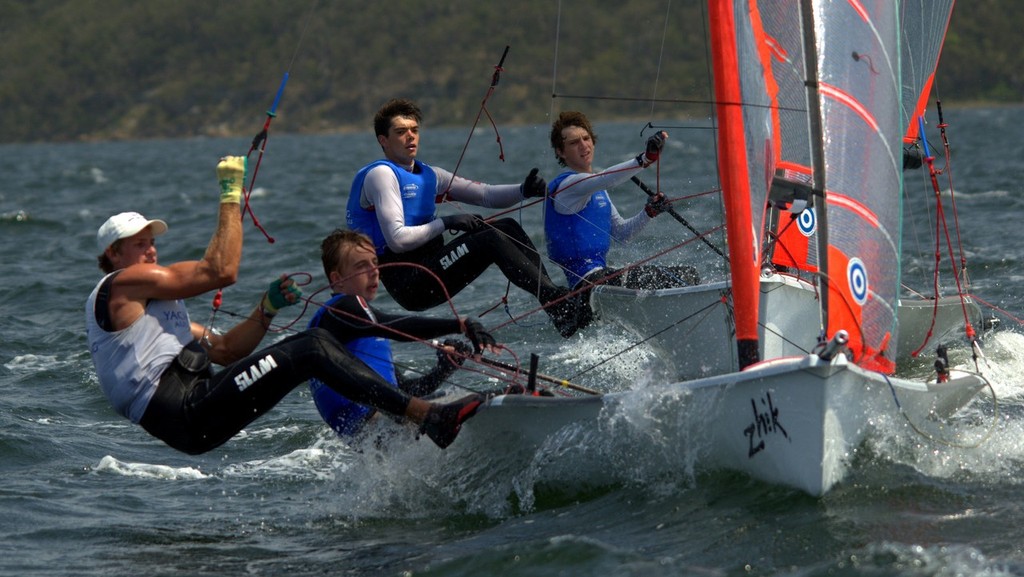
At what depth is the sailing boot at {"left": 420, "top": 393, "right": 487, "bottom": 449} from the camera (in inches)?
177

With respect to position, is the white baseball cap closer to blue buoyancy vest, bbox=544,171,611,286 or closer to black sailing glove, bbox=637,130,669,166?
black sailing glove, bbox=637,130,669,166

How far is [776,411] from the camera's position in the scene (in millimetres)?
4156

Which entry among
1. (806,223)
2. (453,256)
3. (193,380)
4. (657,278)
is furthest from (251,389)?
(806,223)

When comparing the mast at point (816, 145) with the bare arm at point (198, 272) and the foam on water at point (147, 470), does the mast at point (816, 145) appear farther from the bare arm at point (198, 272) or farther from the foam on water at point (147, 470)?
the foam on water at point (147, 470)

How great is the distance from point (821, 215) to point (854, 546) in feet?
3.53

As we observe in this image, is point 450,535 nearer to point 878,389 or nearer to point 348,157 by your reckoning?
point 878,389

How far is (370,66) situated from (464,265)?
60527mm

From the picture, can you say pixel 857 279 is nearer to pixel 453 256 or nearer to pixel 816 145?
pixel 816 145

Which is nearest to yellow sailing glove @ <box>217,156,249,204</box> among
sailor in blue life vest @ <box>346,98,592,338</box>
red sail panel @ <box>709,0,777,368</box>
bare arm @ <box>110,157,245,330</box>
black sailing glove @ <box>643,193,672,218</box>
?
bare arm @ <box>110,157,245,330</box>

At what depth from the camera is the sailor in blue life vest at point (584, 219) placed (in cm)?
608

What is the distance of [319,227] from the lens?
14398 mm

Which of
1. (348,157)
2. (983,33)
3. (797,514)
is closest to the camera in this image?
(797,514)

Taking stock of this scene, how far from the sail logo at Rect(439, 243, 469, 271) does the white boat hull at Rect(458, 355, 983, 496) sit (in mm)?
1246

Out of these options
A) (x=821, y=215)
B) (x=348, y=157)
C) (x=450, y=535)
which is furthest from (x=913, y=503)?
(x=348, y=157)
